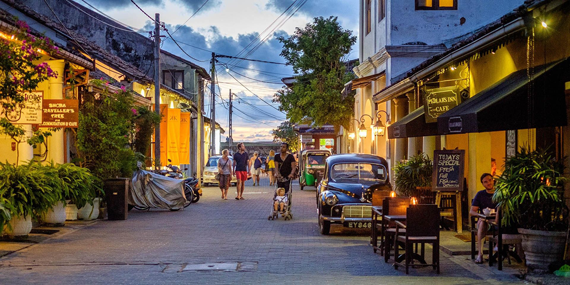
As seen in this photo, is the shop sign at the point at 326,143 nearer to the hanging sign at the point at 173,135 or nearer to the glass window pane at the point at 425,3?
the hanging sign at the point at 173,135

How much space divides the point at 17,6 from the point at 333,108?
72.2ft

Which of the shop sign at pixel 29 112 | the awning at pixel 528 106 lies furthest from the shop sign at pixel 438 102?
the shop sign at pixel 29 112

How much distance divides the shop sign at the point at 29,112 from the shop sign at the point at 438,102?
27.6ft

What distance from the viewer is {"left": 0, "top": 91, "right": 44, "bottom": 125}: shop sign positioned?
46.3ft

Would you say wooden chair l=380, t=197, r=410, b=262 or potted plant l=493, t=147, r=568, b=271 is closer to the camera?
potted plant l=493, t=147, r=568, b=271

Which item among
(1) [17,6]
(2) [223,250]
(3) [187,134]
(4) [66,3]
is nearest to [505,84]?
(2) [223,250]

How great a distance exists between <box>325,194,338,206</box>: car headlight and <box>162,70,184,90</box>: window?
109ft

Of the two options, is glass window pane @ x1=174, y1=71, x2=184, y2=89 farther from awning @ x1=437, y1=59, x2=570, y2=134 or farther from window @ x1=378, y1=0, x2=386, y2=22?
awning @ x1=437, y1=59, x2=570, y2=134

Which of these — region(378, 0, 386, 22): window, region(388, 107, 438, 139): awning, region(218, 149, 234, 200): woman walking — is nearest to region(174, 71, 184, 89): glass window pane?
region(218, 149, 234, 200): woman walking

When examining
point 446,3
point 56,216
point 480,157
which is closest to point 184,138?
point 446,3

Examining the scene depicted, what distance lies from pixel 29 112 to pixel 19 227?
2593 millimetres

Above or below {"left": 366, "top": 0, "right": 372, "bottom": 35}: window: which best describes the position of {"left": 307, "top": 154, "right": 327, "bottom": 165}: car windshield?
below

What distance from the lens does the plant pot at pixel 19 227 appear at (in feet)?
42.5

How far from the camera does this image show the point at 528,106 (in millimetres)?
10047
